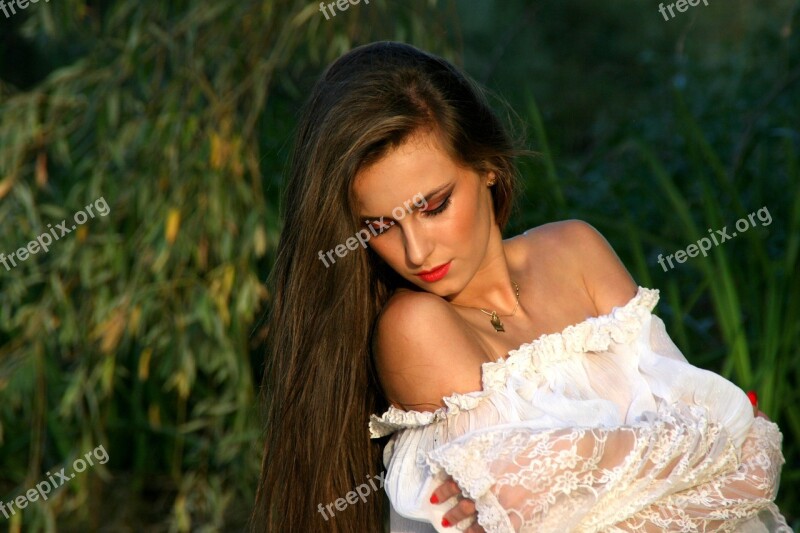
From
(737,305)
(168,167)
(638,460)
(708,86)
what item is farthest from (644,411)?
(708,86)

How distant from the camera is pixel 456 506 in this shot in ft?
5.63

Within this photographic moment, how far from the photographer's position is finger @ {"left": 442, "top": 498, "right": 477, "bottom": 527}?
66.9 inches

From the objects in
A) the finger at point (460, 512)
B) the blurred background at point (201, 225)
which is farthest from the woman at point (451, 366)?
the blurred background at point (201, 225)

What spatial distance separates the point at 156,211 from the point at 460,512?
1741 millimetres

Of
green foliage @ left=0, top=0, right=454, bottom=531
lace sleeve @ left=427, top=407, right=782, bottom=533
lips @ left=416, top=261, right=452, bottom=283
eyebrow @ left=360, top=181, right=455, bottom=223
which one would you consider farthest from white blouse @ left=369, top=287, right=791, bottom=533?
green foliage @ left=0, top=0, right=454, bottom=531

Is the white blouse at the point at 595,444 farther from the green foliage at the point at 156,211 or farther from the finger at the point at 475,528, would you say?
the green foliage at the point at 156,211

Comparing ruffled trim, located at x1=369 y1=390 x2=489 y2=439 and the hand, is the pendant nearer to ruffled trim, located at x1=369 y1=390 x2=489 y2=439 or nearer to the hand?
ruffled trim, located at x1=369 y1=390 x2=489 y2=439

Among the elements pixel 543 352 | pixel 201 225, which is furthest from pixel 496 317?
pixel 201 225

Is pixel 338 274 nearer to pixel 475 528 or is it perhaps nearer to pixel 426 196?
pixel 426 196

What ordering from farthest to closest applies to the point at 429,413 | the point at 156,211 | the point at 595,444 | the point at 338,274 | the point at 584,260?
the point at 156,211 → the point at 584,260 → the point at 338,274 → the point at 429,413 → the point at 595,444

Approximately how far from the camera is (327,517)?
2014 millimetres

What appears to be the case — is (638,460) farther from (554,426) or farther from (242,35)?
(242,35)

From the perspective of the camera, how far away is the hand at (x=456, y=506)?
67.0 inches

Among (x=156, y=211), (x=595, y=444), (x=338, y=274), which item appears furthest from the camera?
(x=156, y=211)
